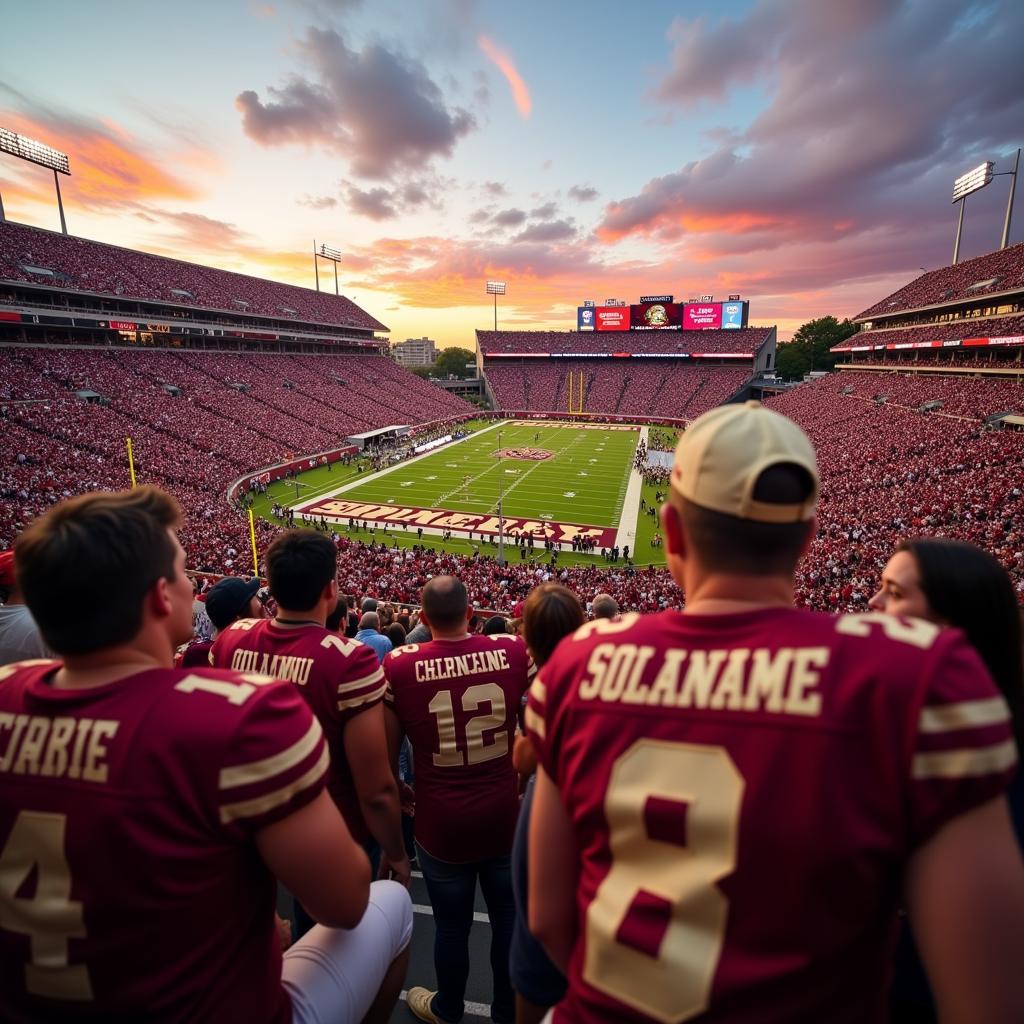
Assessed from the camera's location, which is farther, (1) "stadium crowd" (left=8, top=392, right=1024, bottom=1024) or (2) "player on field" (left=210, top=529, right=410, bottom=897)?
(2) "player on field" (left=210, top=529, right=410, bottom=897)

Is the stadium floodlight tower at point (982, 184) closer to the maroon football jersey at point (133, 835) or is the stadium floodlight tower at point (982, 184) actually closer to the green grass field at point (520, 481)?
the green grass field at point (520, 481)

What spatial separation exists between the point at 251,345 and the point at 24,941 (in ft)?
209

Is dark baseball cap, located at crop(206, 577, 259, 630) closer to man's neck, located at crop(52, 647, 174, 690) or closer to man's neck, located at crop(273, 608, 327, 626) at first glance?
man's neck, located at crop(273, 608, 327, 626)

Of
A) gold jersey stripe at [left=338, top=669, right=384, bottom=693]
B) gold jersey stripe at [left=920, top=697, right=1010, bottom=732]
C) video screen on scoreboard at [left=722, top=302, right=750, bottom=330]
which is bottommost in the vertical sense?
gold jersey stripe at [left=338, top=669, right=384, bottom=693]

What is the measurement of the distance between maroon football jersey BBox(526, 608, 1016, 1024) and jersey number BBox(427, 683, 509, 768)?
1878 mm

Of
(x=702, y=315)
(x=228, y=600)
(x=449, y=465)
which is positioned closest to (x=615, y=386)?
(x=702, y=315)

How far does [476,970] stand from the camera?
371cm

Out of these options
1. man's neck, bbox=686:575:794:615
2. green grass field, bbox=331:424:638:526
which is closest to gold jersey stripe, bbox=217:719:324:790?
man's neck, bbox=686:575:794:615

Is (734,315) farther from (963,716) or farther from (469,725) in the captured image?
(963,716)

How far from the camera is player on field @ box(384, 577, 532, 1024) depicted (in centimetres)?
319

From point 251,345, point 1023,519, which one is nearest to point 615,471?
point 1023,519

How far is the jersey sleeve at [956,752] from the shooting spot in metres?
1.03

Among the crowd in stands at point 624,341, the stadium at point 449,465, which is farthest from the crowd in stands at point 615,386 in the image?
the crowd in stands at point 624,341

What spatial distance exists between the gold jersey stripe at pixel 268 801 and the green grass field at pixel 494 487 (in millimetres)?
22684
